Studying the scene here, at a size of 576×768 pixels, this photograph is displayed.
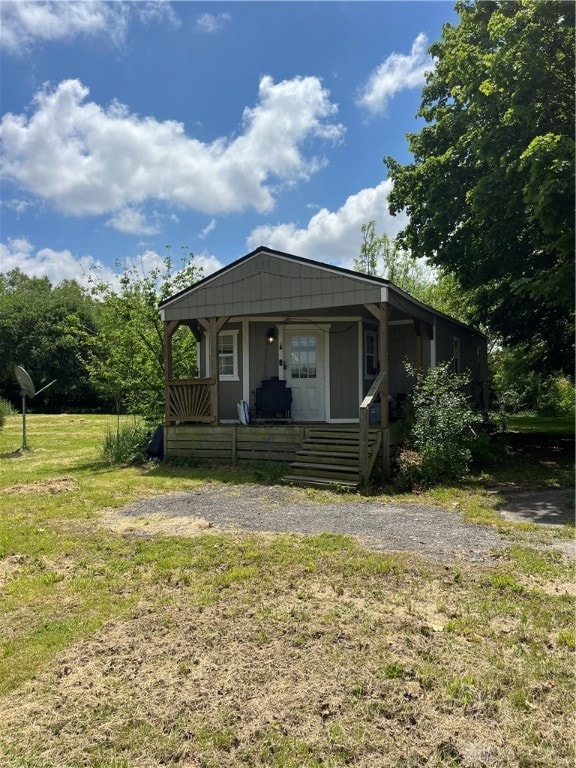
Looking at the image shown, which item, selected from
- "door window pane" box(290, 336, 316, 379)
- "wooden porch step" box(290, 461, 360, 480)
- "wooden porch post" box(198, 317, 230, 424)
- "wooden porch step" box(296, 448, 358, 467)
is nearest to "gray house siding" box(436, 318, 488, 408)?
"door window pane" box(290, 336, 316, 379)

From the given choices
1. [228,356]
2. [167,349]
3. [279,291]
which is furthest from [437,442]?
[167,349]

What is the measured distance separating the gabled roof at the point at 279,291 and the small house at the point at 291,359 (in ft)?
0.06

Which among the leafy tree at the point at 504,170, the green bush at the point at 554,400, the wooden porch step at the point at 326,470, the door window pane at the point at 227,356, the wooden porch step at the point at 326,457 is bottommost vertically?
the wooden porch step at the point at 326,470

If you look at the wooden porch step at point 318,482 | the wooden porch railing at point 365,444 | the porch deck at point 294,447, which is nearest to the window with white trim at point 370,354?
the porch deck at point 294,447

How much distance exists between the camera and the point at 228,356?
1108 centimetres

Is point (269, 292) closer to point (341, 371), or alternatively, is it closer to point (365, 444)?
point (341, 371)

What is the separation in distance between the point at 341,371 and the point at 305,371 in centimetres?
78

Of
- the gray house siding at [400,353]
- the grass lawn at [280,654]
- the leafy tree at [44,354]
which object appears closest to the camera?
the grass lawn at [280,654]

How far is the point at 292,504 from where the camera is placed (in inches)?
258

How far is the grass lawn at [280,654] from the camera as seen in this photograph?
6.72 ft

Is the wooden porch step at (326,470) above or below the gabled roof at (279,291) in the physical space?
below

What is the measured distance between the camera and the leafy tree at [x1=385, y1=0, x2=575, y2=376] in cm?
759

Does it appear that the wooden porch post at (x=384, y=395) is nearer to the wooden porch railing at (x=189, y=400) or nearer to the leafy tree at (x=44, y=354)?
the wooden porch railing at (x=189, y=400)

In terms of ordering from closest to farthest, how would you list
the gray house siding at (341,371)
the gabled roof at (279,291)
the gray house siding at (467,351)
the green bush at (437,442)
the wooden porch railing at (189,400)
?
the green bush at (437,442) → the gabled roof at (279,291) → the wooden porch railing at (189,400) → the gray house siding at (341,371) → the gray house siding at (467,351)
